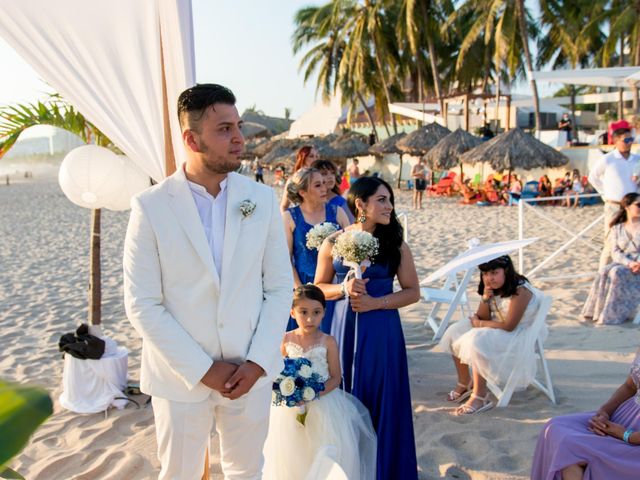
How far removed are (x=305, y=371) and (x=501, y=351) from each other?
1892 millimetres

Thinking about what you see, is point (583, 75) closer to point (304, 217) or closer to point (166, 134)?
point (304, 217)

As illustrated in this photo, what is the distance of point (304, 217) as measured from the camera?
179 inches

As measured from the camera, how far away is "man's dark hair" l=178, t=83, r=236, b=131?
2.28m

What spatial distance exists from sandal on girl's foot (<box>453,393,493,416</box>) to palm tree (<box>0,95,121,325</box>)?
10.1 feet

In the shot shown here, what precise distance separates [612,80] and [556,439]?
1674cm

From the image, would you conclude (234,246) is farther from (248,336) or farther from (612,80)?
(612,80)

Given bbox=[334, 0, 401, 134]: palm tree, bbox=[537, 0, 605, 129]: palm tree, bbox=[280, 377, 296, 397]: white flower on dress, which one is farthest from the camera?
bbox=[334, 0, 401, 134]: palm tree

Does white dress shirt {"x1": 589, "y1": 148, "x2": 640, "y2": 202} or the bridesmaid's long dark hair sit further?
white dress shirt {"x1": 589, "y1": 148, "x2": 640, "y2": 202}

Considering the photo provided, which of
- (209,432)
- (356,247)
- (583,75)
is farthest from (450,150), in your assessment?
(209,432)

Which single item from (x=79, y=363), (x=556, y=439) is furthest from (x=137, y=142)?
(x=556, y=439)

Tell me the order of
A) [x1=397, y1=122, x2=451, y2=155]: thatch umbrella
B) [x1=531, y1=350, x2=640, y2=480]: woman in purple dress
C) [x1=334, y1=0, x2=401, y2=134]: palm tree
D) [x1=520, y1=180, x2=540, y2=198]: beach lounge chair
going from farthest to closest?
[x1=334, y1=0, x2=401, y2=134]: palm tree
[x1=397, y1=122, x2=451, y2=155]: thatch umbrella
[x1=520, y1=180, x2=540, y2=198]: beach lounge chair
[x1=531, y1=350, x2=640, y2=480]: woman in purple dress

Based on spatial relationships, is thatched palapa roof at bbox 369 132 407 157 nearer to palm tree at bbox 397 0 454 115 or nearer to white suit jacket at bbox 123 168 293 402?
palm tree at bbox 397 0 454 115

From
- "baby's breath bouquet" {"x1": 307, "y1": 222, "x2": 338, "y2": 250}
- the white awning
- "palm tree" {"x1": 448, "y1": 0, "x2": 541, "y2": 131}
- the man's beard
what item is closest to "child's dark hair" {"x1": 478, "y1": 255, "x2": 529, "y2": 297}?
"baby's breath bouquet" {"x1": 307, "y1": 222, "x2": 338, "y2": 250}

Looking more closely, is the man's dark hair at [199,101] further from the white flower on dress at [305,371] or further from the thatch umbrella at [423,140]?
the thatch umbrella at [423,140]
